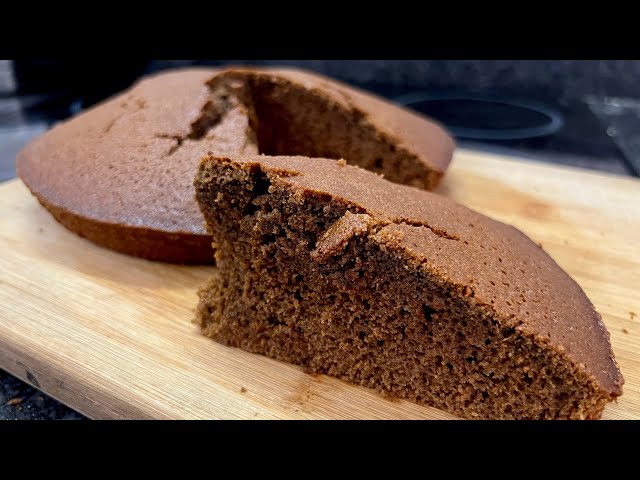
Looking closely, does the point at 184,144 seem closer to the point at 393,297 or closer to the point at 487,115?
the point at 393,297

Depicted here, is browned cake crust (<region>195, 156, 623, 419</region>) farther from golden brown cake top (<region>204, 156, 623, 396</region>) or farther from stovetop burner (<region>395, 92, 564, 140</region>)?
stovetop burner (<region>395, 92, 564, 140</region>)

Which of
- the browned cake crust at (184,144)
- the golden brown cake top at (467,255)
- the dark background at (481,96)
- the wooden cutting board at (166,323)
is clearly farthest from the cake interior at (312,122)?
the dark background at (481,96)

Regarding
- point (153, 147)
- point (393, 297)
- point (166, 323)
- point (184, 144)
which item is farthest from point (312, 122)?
point (393, 297)

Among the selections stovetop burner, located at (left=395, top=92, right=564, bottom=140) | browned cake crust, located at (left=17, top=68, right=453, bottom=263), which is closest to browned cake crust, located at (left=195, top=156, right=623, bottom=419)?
browned cake crust, located at (left=17, top=68, right=453, bottom=263)

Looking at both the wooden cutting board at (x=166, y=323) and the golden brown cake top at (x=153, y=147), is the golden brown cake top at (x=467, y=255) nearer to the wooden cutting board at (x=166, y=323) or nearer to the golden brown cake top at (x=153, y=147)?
the wooden cutting board at (x=166, y=323)

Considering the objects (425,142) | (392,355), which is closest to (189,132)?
(425,142)

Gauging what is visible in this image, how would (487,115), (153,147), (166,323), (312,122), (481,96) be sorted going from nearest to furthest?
(166,323) < (153,147) < (312,122) < (487,115) < (481,96)
